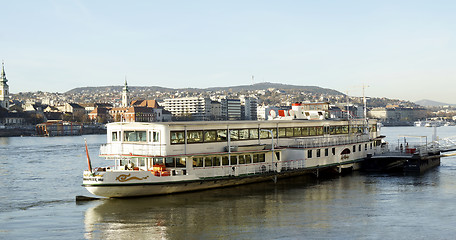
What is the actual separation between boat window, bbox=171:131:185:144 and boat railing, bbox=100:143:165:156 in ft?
2.71

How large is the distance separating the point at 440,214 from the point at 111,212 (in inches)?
636

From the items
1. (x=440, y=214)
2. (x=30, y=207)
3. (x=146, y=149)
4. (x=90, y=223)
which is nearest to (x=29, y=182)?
(x=30, y=207)

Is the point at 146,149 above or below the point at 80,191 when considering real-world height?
above

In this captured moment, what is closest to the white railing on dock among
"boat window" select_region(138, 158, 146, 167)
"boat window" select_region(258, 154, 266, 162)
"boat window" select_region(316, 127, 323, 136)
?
"boat window" select_region(258, 154, 266, 162)

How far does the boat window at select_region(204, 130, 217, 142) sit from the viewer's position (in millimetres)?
30281

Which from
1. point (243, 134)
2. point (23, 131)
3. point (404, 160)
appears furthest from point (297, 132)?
point (23, 131)

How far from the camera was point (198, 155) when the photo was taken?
95.3 feet

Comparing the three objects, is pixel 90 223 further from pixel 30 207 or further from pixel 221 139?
pixel 221 139

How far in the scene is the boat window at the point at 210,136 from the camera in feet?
99.3

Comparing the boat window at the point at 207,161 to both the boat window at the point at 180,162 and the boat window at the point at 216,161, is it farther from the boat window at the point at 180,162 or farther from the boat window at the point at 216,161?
the boat window at the point at 180,162

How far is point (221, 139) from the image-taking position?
102 feet

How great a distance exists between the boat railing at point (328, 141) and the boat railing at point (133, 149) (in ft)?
37.4

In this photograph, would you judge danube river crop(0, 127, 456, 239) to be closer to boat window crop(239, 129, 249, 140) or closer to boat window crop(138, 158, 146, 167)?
boat window crop(138, 158, 146, 167)

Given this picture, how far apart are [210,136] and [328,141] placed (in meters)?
12.1
